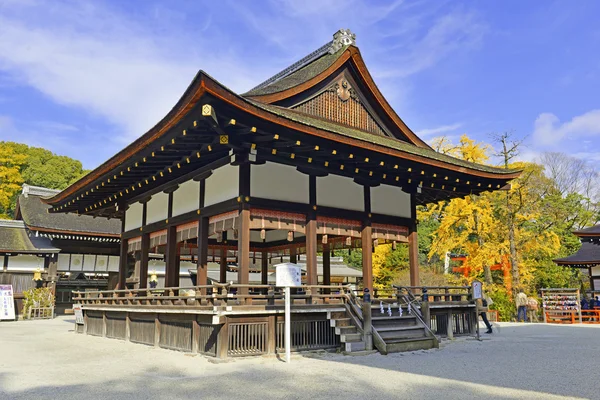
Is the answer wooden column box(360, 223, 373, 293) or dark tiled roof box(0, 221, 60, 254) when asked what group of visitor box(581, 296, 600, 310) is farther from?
dark tiled roof box(0, 221, 60, 254)

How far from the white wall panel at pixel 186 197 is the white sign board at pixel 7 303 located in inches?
671

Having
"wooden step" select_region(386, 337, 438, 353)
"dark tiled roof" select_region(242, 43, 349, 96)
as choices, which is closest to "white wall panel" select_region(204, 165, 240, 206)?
"dark tiled roof" select_region(242, 43, 349, 96)

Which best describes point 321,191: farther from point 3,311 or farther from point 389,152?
point 3,311

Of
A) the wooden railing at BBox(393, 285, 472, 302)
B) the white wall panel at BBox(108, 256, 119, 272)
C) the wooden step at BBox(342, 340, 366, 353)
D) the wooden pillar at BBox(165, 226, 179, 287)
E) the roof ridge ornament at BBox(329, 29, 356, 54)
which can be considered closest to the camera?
the wooden step at BBox(342, 340, 366, 353)

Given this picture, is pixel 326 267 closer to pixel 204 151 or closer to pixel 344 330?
pixel 344 330

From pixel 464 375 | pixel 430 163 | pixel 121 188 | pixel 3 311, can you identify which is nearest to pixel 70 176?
pixel 3 311

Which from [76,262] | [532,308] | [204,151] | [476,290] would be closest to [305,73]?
[204,151]

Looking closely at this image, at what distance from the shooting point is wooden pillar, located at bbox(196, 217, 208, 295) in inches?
514

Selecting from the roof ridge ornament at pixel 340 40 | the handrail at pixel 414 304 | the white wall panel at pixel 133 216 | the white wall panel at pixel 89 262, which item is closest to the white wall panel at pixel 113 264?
the white wall panel at pixel 89 262

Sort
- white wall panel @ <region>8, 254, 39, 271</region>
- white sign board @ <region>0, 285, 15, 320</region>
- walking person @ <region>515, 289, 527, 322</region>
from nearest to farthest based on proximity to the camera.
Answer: walking person @ <region>515, 289, 527, 322</region> → white sign board @ <region>0, 285, 15, 320</region> → white wall panel @ <region>8, 254, 39, 271</region>

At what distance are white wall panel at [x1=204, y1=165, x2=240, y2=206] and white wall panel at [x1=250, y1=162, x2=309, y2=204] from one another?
0.44 m

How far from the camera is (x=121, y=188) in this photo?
16734 millimetres

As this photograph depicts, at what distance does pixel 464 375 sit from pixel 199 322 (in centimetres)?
605

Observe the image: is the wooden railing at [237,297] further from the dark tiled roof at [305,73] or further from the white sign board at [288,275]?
the dark tiled roof at [305,73]
